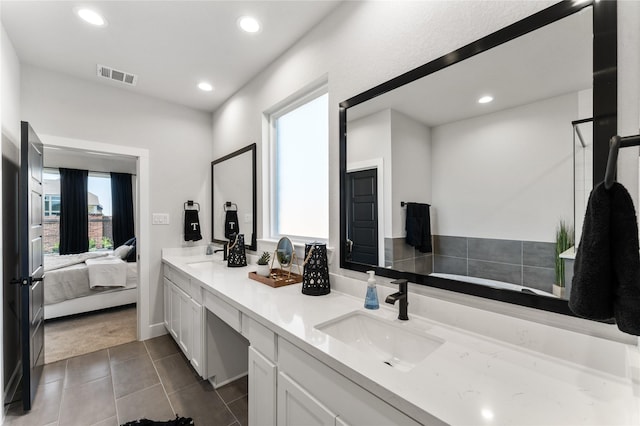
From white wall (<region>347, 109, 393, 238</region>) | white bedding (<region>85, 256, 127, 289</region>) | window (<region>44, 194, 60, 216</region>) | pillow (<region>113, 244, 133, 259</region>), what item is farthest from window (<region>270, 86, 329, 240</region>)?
window (<region>44, 194, 60, 216</region>)

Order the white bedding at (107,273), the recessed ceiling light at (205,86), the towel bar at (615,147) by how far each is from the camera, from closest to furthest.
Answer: the towel bar at (615,147), the recessed ceiling light at (205,86), the white bedding at (107,273)

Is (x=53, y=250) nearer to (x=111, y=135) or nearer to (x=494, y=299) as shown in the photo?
(x=111, y=135)

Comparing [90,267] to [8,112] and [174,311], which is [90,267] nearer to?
[174,311]

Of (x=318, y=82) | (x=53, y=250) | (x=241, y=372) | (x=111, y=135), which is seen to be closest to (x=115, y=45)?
(x=111, y=135)

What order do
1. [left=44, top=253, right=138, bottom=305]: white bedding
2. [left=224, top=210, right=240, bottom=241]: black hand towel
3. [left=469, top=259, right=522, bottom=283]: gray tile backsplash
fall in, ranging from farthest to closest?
[left=44, top=253, right=138, bottom=305]: white bedding, [left=224, top=210, right=240, bottom=241]: black hand towel, [left=469, top=259, right=522, bottom=283]: gray tile backsplash

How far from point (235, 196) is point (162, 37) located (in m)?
1.44

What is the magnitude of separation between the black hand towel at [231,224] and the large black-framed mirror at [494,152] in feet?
5.59

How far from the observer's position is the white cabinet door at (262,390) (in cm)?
121

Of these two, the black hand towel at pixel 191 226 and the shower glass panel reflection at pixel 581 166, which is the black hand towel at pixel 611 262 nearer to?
the shower glass panel reflection at pixel 581 166

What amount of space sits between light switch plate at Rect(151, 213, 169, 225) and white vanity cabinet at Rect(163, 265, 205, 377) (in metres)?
0.49

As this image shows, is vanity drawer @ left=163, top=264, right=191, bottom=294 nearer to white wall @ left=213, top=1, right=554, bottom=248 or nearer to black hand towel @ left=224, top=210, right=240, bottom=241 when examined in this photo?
black hand towel @ left=224, top=210, right=240, bottom=241

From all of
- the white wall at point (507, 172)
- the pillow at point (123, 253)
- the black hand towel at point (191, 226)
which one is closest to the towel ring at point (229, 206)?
the black hand towel at point (191, 226)

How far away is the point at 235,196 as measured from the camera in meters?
2.88

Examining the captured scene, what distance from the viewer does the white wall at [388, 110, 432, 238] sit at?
1.32m
